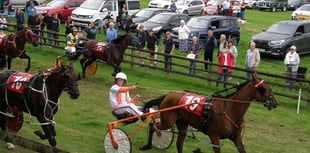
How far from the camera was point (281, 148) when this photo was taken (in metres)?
12.9

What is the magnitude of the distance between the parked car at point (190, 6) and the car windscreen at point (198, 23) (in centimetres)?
1214

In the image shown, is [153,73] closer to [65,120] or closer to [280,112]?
[280,112]

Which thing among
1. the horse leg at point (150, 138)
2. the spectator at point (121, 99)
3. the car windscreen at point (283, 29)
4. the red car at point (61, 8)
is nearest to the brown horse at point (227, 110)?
the horse leg at point (150, 138)

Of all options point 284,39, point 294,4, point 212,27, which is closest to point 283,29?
point 284,39

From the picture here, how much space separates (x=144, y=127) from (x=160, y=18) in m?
16.6

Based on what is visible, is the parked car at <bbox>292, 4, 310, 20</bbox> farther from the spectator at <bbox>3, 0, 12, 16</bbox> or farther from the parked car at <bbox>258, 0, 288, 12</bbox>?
the spectator at <bbox>3, 0, 12, 16</bbox>

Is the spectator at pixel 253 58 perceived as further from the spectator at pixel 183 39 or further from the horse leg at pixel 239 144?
the horse leg at pixel 239 144

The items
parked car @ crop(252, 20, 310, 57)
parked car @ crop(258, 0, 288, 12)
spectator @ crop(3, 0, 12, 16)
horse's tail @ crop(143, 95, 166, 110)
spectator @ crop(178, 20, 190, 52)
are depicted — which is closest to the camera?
horse's tail @ crop(143, 95, 166, 110)

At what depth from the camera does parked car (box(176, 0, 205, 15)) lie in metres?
40.7

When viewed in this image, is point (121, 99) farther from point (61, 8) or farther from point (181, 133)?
point (61, 8)

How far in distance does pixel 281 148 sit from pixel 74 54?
9.95 meters

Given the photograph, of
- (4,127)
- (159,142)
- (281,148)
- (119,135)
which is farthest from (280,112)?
(4,127)

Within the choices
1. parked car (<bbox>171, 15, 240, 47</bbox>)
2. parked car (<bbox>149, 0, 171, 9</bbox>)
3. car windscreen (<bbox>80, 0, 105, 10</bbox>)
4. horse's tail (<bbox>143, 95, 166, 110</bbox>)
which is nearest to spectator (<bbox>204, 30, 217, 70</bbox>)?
parked car (<bbox>171, 15, 240, 47</bbox>)

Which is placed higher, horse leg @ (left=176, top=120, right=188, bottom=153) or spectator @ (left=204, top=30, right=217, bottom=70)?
spectator @ (left=204, top=30, right=217, bottom=70)
